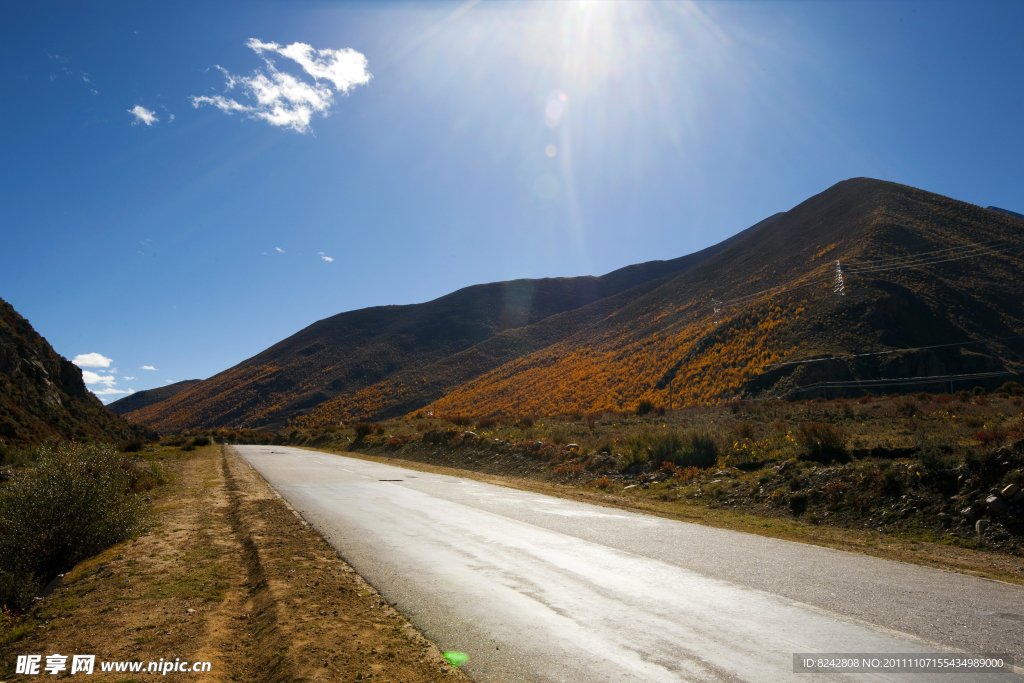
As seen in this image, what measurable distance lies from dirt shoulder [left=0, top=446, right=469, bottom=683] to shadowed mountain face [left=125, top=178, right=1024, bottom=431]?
1426 inches

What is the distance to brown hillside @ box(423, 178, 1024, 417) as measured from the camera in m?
38.1

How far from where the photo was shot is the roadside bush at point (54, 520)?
22.4ft

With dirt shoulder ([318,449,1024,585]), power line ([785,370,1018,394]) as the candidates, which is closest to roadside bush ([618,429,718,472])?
dirt shoulder ([318,449,1024,585])

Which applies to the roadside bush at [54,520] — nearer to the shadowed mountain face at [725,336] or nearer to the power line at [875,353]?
the shadowed mountain face at [725,336]

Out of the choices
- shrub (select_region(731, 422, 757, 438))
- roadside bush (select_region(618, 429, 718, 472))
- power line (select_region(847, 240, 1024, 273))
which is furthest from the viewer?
power line (select_region(847, 240, 1024, 273))

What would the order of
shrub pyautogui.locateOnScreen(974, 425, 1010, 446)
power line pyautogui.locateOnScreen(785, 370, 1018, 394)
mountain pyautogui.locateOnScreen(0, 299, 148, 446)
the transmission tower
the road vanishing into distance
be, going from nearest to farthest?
the road vanishing into distance < shrub pyautogui.locateOnScreen(974, 425, 1010, 446) < mountain pyautogui.locateOnScreen(0, 299, 148, 446) < power line pyautogui.locateOnScreen(785, 370, 1018, 394) < the transmission tower

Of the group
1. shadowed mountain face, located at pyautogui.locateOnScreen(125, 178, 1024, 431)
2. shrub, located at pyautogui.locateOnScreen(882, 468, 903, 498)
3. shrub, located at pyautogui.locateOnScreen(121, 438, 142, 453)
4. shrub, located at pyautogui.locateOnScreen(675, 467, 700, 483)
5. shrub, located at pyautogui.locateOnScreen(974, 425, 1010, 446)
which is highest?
shadowed mountain face, located at pyautogui.locateOnScreen(125, 178, 1024, 431)

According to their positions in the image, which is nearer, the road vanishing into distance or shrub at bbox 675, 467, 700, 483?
the road vanishing into distance

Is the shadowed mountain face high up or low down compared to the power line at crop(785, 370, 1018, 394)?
up

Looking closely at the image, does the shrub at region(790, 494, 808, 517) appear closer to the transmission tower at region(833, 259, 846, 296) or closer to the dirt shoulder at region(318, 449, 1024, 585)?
the dirt shoulder at region(318, 449, 1024, 585)

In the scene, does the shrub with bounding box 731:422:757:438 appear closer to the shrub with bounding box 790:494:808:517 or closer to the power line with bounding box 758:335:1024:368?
the shrub with bounding box 790:494:808:517

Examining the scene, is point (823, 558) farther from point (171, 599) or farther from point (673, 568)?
point (171, 599)

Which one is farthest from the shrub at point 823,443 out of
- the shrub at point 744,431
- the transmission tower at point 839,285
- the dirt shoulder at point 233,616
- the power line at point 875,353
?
the transmission tower at point 839,285

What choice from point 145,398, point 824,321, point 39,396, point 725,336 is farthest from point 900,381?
point 145,398
